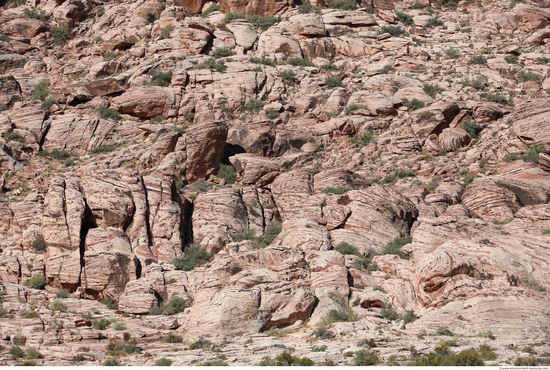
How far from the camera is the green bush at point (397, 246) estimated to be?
28.9m

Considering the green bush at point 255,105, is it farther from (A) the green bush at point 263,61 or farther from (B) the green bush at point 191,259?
(B) the green bush at point 191,259

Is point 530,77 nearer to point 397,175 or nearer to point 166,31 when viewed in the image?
point 397,175

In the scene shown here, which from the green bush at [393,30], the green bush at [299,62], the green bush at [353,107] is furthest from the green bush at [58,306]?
the green bush at [393,30]

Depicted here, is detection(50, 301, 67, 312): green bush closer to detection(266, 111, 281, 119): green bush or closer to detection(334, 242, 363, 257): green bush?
detection(334, 242, 363, 257): green bush

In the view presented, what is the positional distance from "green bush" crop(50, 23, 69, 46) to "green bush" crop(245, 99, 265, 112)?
21587 mm

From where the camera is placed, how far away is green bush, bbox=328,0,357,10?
189 feet

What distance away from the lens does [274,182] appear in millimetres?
36094

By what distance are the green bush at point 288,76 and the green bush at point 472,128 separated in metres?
14.7

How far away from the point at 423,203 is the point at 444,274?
9.65m

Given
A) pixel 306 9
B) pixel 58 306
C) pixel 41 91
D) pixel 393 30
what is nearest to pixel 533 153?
pixel 393 30

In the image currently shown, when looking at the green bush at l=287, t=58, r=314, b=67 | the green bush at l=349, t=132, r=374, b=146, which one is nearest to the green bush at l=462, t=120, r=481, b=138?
the green bush at l=349, t=132, r=374, b=146

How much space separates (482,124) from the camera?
132 feet

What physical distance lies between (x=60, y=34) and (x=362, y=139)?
32367 mm

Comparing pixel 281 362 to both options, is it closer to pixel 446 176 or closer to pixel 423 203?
pixel 423 203
